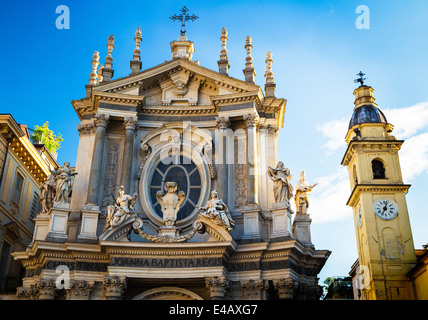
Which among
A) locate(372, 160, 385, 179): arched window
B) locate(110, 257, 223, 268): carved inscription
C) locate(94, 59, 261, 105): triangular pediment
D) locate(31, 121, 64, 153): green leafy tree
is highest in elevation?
locate(31, 121, 64, 153): green leafy tree

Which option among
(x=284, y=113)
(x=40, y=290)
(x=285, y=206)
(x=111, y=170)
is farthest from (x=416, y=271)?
(x=40, y=290)

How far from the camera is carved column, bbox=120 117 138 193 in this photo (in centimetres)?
2021

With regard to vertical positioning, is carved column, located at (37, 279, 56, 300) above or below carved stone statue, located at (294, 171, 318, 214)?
below

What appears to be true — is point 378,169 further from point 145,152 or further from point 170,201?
point 170,201

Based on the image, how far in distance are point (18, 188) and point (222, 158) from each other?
40.5ft

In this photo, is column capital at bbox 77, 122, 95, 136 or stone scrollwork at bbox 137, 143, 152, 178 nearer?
stone scrollwork at bbox 137, 143, 152, 178

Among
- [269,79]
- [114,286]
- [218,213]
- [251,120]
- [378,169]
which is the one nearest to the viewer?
[114,286]

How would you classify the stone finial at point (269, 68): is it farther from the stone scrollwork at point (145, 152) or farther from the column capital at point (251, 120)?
the stone scrollwork at point (145, 152)

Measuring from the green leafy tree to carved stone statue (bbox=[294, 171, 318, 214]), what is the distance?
1011 inches

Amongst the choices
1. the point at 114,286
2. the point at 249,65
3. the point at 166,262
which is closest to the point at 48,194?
the point at 114,286

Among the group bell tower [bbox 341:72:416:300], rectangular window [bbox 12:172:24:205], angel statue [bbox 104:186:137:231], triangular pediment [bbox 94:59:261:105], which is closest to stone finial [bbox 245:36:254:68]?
triangular pediment [bbox 94:59:261:105]

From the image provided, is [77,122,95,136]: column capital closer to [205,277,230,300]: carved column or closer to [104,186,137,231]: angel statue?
[104,186,137,231]: angel statue

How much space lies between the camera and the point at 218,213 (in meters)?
17.7
